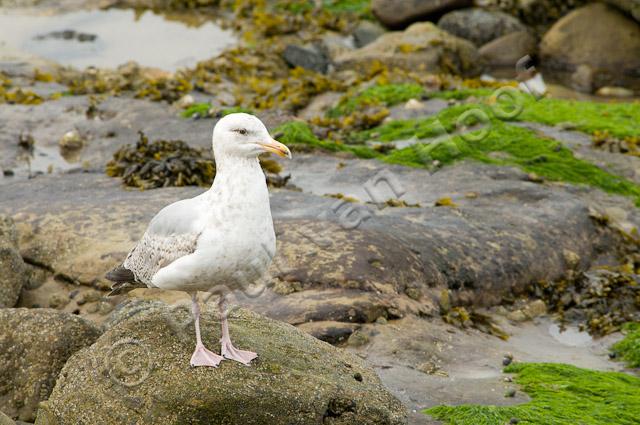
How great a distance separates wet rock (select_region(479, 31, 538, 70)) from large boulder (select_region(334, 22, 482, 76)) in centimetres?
93

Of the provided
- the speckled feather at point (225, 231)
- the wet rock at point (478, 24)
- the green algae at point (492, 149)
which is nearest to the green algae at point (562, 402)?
the speckled feather at point (225, 231)

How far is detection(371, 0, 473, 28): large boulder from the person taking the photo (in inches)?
865

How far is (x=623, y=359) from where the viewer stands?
8344 millimetres

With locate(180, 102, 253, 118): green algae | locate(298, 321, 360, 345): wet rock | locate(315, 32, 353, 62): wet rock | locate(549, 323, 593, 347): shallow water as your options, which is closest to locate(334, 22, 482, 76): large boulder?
locate(315, 32, 353, 62): wet rock

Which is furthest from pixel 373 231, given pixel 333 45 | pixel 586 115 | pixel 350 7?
pixel 350 7

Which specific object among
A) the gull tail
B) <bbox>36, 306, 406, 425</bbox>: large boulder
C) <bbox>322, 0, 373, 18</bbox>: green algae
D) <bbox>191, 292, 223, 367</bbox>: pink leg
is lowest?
<bbox>322, 0, 373, 18</bbox>: green algae

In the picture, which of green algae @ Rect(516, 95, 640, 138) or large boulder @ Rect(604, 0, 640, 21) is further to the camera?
large boulder @ Rect(604, 0, 640, 21)

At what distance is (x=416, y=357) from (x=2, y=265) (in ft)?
12.6

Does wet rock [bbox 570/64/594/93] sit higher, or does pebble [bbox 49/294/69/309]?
pebble [bbox 49/294/69/309]

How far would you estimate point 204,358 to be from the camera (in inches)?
217

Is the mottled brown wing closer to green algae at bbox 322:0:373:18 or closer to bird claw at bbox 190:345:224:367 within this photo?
bird claw at bbox 190:345:224:367

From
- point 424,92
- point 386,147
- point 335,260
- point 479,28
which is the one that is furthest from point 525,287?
point 479,28

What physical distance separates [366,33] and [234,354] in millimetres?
17095

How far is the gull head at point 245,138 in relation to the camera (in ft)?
17.6
